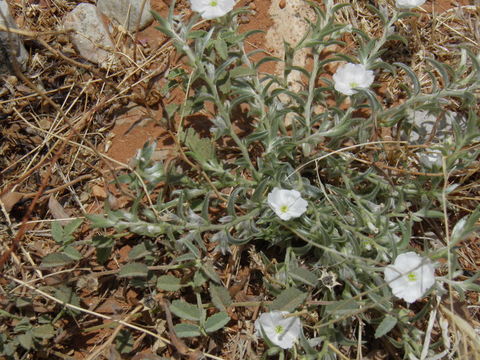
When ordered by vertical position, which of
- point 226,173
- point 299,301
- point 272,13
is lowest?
point 299,301

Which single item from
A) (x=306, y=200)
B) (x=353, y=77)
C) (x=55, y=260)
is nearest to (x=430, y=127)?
(x=353, y=77)

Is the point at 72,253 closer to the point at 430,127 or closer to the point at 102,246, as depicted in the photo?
the point at 102,246

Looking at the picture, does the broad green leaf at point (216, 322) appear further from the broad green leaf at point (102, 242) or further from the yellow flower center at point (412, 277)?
the yellow flower center at point (412, 277)

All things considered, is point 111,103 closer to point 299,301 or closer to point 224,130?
point 224,130

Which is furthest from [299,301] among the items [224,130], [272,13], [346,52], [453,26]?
[453,26]

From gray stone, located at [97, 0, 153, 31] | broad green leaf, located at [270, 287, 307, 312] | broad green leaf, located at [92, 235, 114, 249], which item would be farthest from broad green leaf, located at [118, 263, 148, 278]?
gray stone, located at [97, 0, 153, 31]

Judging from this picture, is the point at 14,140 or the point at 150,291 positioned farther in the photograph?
the point at 14,140
